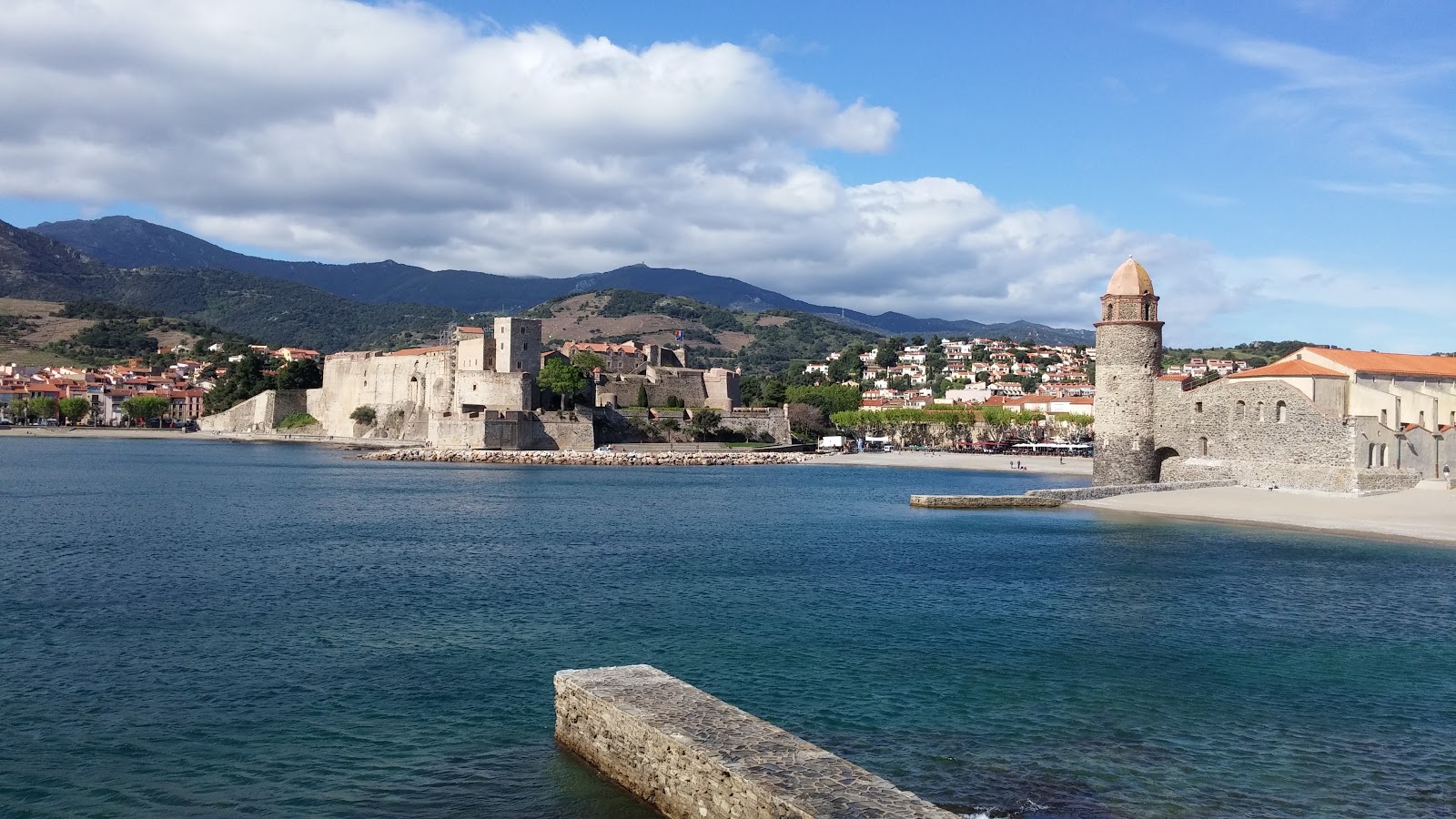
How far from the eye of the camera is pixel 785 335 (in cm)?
17800

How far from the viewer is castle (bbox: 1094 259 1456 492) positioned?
2631cm

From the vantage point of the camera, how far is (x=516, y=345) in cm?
5597

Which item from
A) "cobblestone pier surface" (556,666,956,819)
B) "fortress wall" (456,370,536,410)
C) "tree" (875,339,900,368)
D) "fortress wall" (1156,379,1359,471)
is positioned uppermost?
"tree" (875,339,900,368)

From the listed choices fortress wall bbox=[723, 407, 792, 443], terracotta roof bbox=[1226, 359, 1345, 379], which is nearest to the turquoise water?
terracotta roof bbox=[1226, 359, 1345, 379]

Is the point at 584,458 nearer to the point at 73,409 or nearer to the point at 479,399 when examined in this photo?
the point at 479,399

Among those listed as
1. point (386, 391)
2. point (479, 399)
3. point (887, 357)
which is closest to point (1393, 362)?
point (479, 399)

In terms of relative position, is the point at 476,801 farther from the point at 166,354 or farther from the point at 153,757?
the point at 166,354

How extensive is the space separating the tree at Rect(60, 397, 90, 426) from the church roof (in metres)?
79.3

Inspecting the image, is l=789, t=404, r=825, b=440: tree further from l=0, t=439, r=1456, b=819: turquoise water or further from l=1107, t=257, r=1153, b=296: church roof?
l=0, t=439, r=1456, b=819: turquoise water

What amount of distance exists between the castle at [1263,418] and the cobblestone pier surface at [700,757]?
2339cm

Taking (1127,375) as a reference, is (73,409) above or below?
below

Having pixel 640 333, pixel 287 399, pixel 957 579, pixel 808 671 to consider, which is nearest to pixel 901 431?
pixel 287 399

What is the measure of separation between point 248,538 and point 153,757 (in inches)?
547

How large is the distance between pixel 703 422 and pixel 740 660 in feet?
156
